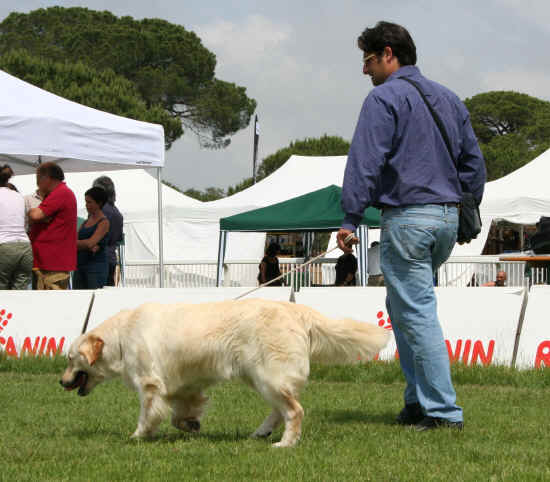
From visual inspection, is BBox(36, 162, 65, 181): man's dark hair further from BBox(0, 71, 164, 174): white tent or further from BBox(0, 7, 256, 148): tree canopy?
BBox(0, 7, 256, 148): tree canopy

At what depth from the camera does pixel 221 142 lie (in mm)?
50094

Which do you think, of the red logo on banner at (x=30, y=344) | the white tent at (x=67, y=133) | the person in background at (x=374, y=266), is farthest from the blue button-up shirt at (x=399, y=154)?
the person in background at (x=374, y=266)

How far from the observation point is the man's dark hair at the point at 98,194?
970cm

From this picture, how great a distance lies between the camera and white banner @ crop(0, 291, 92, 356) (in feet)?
28.7

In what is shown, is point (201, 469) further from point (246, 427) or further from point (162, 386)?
point (246, 427)

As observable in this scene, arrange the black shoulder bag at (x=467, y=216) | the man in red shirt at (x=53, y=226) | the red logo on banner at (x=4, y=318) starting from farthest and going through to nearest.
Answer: the red logo on banner at (x=4, y=318)
the man in red shirt at (x=53, y=226)
the black shoulder bag at (x=467, y=216)

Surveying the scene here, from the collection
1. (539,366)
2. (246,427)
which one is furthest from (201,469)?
(539,366)

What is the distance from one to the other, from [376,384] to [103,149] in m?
5.36

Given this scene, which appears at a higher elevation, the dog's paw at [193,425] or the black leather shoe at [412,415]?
the black leather shoe at [412,415]

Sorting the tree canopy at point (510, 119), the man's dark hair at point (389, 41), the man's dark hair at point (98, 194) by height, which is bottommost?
the man's dark hair at point (98, 194)

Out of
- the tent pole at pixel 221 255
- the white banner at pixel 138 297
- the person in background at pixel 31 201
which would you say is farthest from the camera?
the tent pole at pixel 221 255

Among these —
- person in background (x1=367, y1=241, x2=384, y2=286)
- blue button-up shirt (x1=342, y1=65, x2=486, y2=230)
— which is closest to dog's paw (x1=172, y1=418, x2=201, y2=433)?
blue button-up shirt (x1=342, y1=65, x2=486, y2=230)

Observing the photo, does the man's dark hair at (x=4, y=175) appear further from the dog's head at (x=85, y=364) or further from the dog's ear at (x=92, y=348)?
the dog's ear at (x=92, y=348)

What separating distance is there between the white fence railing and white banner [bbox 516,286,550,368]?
7.03m
